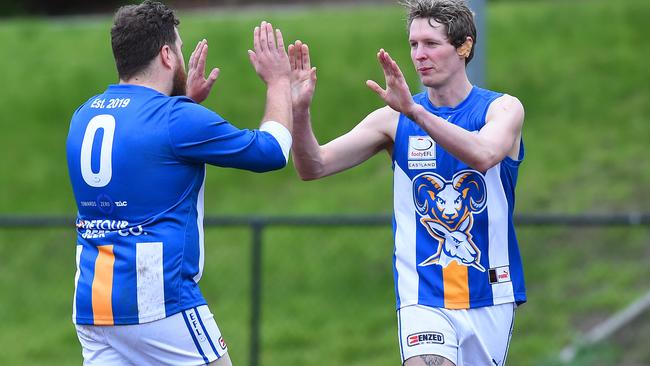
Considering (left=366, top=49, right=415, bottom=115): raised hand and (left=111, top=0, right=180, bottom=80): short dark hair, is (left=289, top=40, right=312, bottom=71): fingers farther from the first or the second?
(left=111, top=0, right=180, bottom=80): short dark hair

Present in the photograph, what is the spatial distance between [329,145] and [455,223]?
0.79m

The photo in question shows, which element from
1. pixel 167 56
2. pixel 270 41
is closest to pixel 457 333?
pixel 270 41

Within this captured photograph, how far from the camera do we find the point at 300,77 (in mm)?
5148

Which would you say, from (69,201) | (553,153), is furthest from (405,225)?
(69,201)

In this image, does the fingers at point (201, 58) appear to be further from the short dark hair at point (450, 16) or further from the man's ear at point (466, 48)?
the man's ear at point (466, 48)

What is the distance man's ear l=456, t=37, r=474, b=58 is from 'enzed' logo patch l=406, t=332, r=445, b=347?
1379 mm

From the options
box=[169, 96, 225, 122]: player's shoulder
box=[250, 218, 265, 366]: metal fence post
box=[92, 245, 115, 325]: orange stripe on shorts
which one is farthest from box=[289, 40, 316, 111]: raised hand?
box=[250, 218, 265, 366]: metal fence post

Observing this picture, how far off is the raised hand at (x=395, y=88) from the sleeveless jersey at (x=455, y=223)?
0.48m

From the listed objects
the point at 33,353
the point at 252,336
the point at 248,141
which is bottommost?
the point at 33,353

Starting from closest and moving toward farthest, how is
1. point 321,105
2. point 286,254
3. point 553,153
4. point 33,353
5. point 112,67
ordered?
1. point 33,353
2. point 286,254
3. point 553,153
4. point 321,105
5. point 112,67

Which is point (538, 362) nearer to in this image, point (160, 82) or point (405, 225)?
point (405, 225)

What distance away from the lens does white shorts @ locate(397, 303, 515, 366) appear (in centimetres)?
506

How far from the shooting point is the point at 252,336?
8.69 meters

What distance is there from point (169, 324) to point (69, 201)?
963 centimetres
